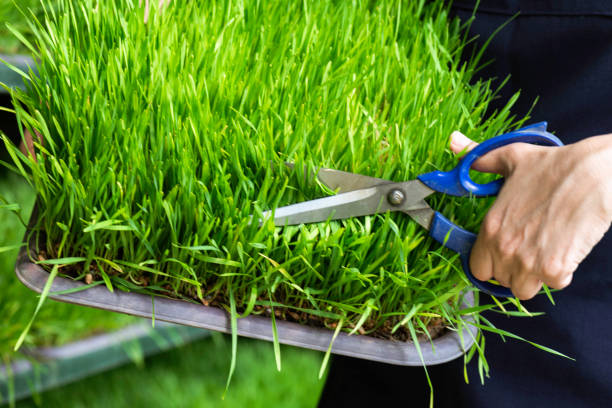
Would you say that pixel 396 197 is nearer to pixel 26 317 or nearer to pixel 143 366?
pixel 26 317

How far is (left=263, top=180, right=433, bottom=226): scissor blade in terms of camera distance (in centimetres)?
45

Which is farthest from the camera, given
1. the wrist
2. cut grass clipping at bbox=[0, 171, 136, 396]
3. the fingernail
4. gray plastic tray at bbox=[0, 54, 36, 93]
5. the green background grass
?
the green background grass

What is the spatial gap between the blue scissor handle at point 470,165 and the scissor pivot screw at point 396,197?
0.07 ft

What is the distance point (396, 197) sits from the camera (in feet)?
1.50

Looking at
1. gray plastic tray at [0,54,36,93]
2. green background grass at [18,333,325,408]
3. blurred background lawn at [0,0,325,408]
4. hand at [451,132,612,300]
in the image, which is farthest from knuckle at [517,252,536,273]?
green background grass at [18,333,325,408]

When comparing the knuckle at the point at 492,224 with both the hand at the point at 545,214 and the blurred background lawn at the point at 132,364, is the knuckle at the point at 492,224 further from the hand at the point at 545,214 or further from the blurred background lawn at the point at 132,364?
the blurred background lawn at the point at 132,364

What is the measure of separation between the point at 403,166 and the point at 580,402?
0.28m

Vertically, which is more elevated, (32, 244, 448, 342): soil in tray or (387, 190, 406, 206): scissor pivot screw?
(387, 190, 406, 206): scissor pivot screw

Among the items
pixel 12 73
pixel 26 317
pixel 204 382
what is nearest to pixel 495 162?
pixel 12 73

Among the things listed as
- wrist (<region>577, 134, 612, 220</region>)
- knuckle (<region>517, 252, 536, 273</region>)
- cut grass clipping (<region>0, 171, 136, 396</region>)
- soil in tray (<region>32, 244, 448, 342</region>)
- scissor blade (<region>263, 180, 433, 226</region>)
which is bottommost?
cut grass clipping (<region>0, 171, 136, 396</region>)

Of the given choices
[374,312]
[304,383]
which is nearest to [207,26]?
[374,312]

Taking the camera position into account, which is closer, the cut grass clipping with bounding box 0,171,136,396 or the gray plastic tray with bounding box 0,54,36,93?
the gray plastic tray with bounding box 0,54,36,93

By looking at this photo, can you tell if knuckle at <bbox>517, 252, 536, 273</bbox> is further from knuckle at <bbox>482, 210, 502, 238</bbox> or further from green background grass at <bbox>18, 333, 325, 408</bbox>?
green background grass at <bbox>18, 333, 325, 408</bbox>

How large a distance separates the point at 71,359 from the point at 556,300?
837mm
